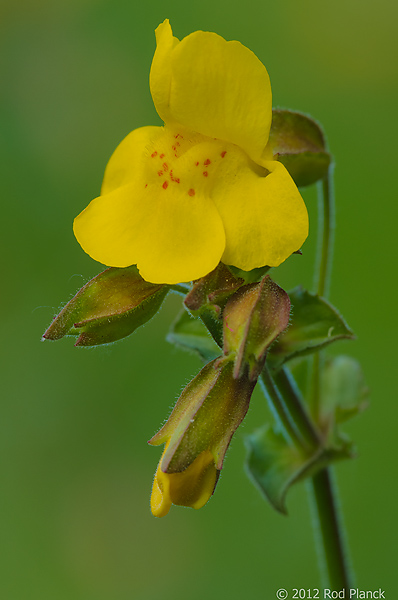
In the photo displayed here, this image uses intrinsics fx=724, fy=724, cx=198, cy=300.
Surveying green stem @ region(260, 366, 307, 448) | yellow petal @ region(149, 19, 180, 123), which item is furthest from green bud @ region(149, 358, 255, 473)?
yellow petal @ region(149, 19, 180, 123)

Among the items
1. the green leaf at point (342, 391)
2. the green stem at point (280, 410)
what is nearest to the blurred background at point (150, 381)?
the green leaf at point (342, 391)

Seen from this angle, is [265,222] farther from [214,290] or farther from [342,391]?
[342,391]

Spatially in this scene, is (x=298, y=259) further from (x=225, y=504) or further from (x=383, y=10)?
(x=383, y=10)

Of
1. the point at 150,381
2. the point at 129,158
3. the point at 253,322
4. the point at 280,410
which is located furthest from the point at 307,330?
the point at 150,381

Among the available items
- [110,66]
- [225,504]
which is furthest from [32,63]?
[225,504]

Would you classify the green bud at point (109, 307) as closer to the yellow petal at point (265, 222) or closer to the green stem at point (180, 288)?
the green stem at point (180, 288)

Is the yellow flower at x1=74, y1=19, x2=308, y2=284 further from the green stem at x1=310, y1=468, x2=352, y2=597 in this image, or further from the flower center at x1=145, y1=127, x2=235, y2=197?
the green stem at x1=310, y1=468, x2=352, y2=597

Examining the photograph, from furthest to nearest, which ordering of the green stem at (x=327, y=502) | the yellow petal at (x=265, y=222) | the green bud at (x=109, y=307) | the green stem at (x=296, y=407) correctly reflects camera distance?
the green stem at (x=327, y=502), the green stem at (x=296, y=407), the green bud at (x=109, y=307), the yellow petal at (x=265, y=222)
